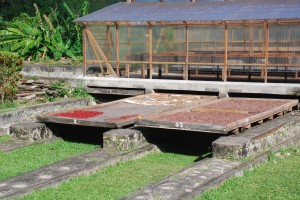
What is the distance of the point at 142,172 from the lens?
11789 mm

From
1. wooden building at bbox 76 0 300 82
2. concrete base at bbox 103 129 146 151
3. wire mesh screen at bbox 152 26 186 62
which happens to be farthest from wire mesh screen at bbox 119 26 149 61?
concrete base at bbox 103 129 146 151

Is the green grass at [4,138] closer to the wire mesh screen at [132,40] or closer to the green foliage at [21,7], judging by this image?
the wire mesh screen at [132,40]

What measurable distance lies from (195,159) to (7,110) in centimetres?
604

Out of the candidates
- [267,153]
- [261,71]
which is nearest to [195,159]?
[267,153]

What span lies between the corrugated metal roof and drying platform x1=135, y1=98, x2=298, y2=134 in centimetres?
292

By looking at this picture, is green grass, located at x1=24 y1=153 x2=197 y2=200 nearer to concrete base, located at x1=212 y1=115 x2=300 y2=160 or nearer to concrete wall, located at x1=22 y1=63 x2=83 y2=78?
concrete base, located at x1=212 y1=115 x2=300 y2=160

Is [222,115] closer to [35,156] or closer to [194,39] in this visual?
[35,156]

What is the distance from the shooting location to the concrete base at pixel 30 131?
14578mm

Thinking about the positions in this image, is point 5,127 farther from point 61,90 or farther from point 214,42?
point 214,42

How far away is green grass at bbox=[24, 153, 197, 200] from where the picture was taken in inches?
396

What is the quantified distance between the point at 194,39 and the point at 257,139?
10.6 metres

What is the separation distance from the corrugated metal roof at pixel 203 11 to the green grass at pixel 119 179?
687cm

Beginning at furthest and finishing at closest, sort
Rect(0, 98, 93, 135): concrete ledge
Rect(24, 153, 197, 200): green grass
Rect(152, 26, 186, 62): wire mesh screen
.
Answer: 1. Rect(152, 26, 186, 62): wire mesh screen
2. Rect(0, 98, 93, 135): concrete ledge
3. Rect(24, 153, 197, 200): green grass

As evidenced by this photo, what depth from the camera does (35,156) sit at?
1320 cm
